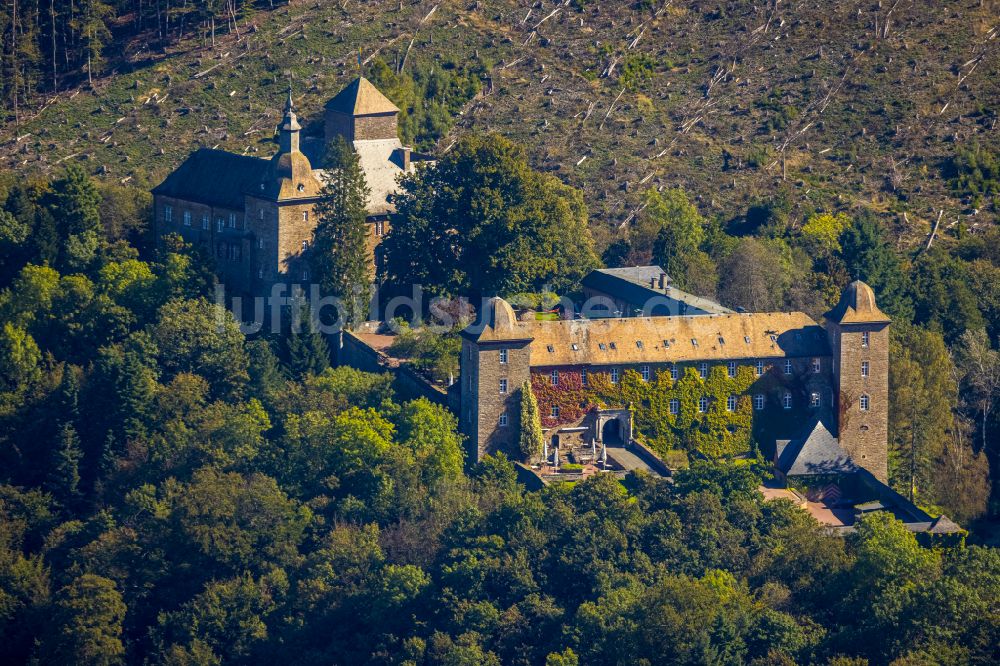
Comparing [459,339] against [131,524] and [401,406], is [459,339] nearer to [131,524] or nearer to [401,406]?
[401,406]

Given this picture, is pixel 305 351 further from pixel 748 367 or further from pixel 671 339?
pixel 748 367

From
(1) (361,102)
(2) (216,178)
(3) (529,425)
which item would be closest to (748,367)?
(3) (529,425)

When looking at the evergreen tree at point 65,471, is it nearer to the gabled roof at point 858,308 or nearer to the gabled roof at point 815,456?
the gabled roof at point 815,456

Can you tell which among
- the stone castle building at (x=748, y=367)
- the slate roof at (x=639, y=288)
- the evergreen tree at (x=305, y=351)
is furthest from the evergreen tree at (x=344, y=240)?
the slate roof at (x=639, y=288)

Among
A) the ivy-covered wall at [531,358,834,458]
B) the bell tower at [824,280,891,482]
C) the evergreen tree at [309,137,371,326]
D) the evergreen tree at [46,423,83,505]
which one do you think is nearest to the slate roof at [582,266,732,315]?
the ivy-covered wall at [531,358,834,458]

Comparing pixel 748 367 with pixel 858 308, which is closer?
pixel 858 308

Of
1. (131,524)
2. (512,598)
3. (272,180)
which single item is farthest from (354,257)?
(512,598)

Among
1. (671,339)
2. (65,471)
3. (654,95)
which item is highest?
(654,95)
